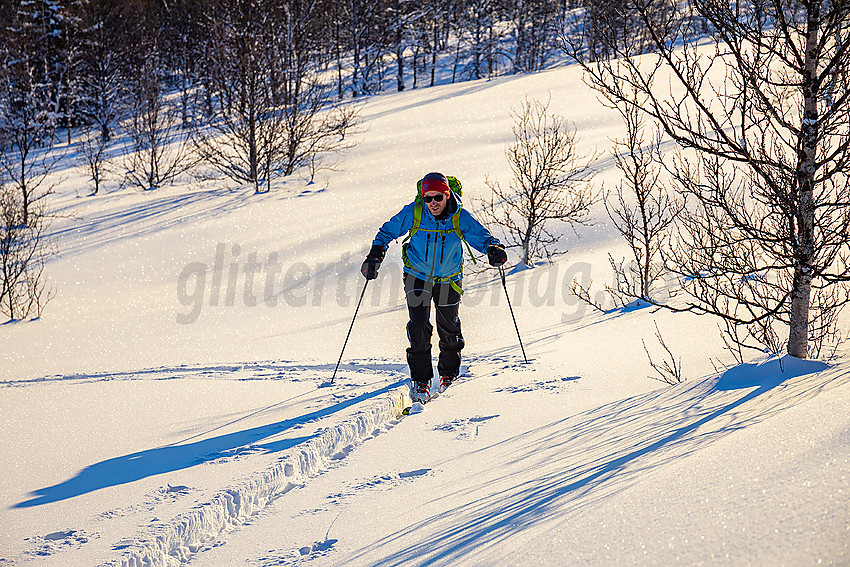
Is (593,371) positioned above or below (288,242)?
below

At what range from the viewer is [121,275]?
11.8 metres

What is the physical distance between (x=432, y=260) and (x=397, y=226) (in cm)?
41

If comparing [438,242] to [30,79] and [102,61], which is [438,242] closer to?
[30,79]

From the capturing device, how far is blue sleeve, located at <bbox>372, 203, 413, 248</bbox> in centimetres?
489

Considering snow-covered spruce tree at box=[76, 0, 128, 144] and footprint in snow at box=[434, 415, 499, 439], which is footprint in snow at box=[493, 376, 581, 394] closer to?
footprint in snow at box=[434, 415, 499, 439]

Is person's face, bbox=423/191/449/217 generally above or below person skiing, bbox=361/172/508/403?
above

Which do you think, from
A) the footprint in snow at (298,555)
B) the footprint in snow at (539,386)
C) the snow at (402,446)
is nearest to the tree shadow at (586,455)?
the snow at (402,446)

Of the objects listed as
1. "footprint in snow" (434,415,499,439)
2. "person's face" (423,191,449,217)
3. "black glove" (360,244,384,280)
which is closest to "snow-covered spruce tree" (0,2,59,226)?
"black glove" (360,244,384,280)

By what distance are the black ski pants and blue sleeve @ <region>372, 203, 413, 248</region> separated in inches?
13.9

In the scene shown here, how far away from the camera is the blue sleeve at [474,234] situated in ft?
15.9

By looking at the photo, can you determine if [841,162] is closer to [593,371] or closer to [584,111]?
[593,371]

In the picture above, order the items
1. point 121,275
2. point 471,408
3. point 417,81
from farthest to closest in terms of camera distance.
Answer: point 417,81 → point 121,275 → point 471,408

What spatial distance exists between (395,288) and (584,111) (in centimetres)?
1347

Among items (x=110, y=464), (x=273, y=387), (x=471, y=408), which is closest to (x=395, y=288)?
(x=273, y=387)
